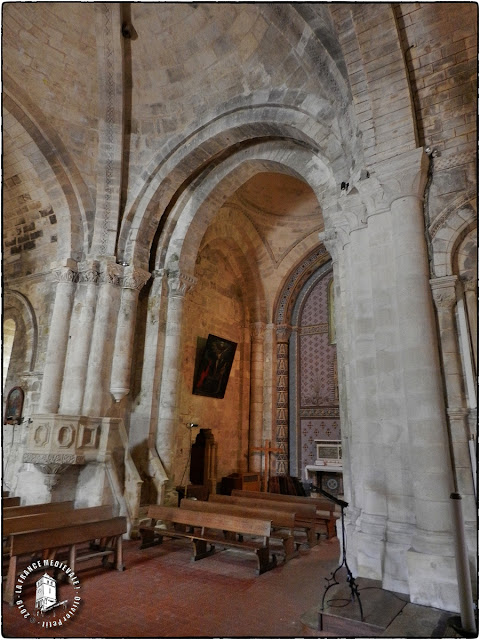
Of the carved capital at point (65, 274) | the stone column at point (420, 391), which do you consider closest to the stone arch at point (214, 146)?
the carved capital at point (65, 274)

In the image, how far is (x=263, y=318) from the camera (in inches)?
523

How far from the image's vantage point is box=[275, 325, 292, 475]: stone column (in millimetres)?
12055

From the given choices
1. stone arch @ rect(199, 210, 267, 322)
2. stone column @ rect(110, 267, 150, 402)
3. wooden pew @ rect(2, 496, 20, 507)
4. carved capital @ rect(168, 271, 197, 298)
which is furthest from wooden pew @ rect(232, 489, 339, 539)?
stone arch @ rect(199, 210, 267, 322)

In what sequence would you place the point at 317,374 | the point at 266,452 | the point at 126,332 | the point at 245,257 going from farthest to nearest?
the point at 245,257 < the point at 317,374 < the point at 266,452 < the point at 126,332

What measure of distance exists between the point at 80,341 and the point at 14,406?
2.35m

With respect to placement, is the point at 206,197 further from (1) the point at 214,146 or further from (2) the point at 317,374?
(2) the point at 317,374

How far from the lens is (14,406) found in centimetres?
913

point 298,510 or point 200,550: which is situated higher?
point 298,510

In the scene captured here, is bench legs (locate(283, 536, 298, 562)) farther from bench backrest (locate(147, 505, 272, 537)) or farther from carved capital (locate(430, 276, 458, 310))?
carved capital (locate(430, 276, 458, 310))

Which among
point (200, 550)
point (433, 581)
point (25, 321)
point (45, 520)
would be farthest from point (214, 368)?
point (433, 581)

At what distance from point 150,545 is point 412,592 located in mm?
4213

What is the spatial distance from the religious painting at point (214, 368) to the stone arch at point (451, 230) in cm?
716

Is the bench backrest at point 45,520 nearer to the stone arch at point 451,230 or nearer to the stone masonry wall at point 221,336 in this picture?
the stone masonry wall at point 221,336

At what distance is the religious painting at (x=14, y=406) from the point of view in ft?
29.5
